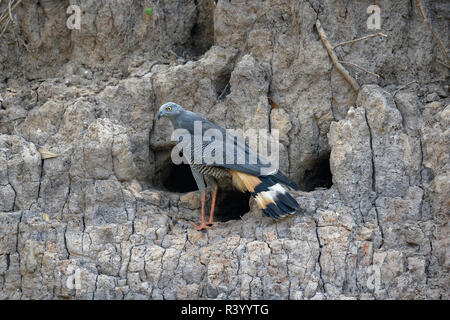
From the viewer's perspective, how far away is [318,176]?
23.4 feet

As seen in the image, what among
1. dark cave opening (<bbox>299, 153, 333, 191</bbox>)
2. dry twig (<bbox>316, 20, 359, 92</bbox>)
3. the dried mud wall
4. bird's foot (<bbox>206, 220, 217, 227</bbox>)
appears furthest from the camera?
dark cave opening (<bbox>299, 153, 333, 191</bbox>)

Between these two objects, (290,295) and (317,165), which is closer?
(290,295)

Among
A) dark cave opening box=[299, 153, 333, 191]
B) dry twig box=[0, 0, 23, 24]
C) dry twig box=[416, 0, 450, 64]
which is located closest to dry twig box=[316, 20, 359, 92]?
dark cave opening box=[299, 153, 333, 191]

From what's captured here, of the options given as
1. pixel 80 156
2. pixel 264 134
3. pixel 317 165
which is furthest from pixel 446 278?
pixel 80 156

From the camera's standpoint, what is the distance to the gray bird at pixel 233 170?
6.07 meters

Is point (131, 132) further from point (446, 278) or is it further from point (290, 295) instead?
point (446, 278)

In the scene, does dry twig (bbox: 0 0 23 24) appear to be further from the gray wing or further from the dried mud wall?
the gray wing

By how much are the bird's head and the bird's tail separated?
3.24ft

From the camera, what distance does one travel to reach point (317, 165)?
23.1 ft

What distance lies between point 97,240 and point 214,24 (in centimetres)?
300

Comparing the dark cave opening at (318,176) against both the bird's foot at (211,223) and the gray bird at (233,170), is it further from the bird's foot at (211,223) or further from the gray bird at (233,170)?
the bird's foot at (211,223)

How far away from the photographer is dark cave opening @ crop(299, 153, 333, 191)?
275 inches

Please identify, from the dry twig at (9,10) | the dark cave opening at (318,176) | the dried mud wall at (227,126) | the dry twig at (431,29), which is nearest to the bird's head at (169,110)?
the dried mud wall at (227,126)

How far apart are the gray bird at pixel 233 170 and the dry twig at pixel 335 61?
54.5 inches
